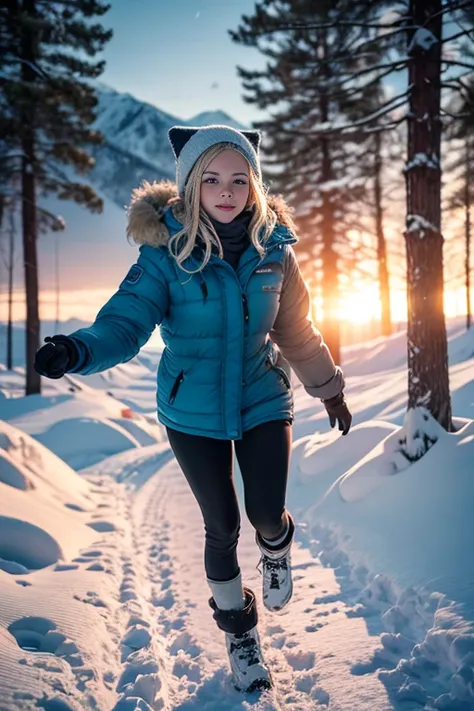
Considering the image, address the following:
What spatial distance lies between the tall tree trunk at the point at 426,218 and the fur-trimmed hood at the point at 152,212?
2.64m

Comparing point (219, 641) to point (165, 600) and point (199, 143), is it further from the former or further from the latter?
point (199, 143)

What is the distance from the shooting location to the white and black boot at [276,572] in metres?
2.52

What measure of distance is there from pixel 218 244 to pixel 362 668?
2324 mm

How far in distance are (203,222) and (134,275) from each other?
434mm

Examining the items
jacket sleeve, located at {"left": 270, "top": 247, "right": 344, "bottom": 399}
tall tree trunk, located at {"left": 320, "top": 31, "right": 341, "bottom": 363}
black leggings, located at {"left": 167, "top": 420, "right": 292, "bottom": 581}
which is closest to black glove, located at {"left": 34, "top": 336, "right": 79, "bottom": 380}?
black leggings, located at {"left": 167, "top": 420, "right": 292, "bottom": 581}

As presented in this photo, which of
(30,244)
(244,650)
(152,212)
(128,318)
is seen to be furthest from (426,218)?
(30,244)

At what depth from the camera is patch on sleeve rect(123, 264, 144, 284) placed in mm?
2143

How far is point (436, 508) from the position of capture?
3.35 m

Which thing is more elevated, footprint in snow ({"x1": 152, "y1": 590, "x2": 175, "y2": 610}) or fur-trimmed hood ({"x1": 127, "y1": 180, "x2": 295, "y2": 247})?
fur-trimmed hood ({"x1": 127, "y1": 180, "x2": 295, "y2": 247})

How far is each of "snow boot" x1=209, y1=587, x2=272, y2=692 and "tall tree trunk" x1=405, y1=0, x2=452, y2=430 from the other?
298 centimetres

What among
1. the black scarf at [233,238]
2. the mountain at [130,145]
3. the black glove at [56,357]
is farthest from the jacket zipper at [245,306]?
the mountain at [130,145]

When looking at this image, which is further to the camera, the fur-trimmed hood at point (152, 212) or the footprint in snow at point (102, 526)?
the footprint in snow at point (102, 526)

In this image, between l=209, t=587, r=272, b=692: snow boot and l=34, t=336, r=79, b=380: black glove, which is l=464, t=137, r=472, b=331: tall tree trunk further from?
l=34, t=336, r=79, b=380: black glove

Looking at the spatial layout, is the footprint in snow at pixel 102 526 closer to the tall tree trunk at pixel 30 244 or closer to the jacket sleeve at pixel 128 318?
the jacket sleeve at pixel 128 318
